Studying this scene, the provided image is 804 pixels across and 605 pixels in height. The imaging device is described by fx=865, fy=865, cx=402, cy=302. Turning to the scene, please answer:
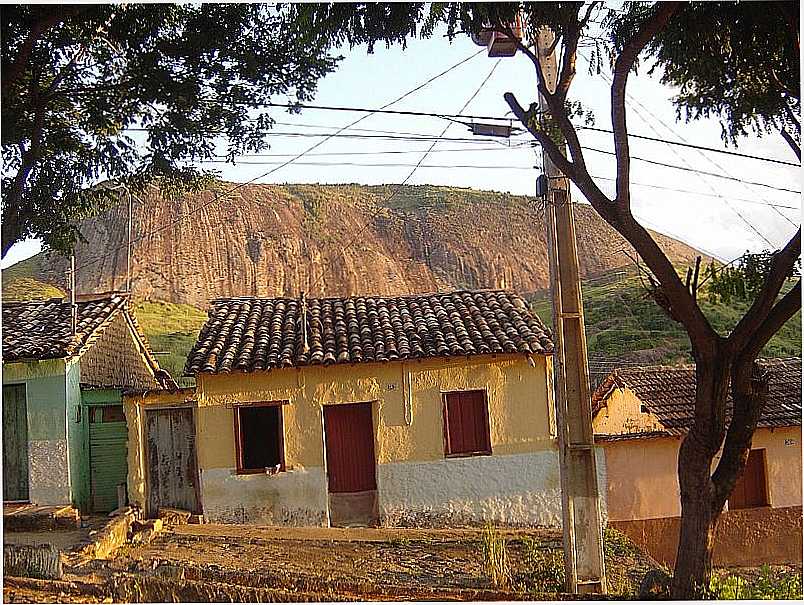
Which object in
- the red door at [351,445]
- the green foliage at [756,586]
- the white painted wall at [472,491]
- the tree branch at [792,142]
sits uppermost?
the tree branch at [792,142]

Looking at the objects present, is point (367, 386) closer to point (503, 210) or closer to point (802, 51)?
point (802, 51)

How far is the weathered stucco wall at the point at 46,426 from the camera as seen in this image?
489cm

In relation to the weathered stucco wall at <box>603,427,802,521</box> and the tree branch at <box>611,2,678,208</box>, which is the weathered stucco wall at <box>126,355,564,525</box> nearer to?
the weathered stucco wall at <box>603,427,802,521</box>

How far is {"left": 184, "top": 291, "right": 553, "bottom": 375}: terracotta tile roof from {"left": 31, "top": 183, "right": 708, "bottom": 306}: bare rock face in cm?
138

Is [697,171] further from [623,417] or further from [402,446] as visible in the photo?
[402,446]

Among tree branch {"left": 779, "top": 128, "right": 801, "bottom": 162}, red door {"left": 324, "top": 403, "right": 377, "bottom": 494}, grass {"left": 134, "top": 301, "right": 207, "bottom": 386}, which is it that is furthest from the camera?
grass {"left": 134, "top": 301, "right": 207, "bottom": 386}

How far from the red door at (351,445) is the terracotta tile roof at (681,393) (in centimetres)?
148

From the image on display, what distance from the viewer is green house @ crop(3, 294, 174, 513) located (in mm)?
4926

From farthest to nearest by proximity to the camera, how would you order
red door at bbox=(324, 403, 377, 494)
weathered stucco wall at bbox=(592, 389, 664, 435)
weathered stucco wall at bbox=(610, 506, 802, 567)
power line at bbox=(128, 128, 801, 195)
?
red door at bbox=(324, 403, 377, 494) < weathered stucco wall at bbox=(592, 389, 664, 435) < power line at bbox=(128, 128, 801, 195) < weathered stucco wall at bbox=(610, 506, 802, 567)

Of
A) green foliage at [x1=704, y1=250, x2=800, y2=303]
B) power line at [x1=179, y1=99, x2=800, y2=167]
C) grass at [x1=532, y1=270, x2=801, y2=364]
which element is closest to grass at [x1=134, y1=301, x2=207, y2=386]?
power line at [x1=179, y1=99, x2=800, y2=167]

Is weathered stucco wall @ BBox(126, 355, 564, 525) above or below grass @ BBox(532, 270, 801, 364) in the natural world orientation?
below

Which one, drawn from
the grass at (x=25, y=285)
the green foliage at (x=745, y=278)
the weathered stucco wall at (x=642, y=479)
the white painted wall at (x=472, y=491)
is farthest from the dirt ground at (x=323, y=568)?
the grass at (x=25, y=285)

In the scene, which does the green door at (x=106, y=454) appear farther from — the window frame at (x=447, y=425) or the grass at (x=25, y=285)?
the window frame at (x=447, y=425)

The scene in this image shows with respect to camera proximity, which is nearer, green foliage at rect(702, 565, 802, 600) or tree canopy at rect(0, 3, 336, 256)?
green foliage at rect(702, 565, 802, 600)
